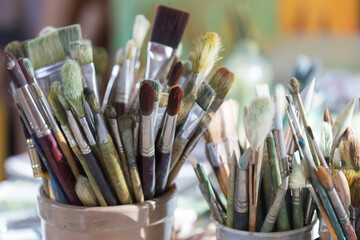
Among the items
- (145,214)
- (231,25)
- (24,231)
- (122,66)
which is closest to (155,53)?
(122,66)

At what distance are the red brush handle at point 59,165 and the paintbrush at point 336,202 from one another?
22cm

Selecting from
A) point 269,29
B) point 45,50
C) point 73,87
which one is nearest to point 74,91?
point 73,87

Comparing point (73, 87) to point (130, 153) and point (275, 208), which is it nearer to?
point (130, 153)

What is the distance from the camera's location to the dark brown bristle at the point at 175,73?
0.45 m

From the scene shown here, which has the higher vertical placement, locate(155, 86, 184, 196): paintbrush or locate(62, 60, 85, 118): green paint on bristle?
locate(62, 60, 85, 118): green paint on bristle

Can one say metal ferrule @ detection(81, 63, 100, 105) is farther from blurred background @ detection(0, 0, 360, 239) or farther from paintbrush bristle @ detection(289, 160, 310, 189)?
blurred background @ detection(0, 0, 360, 239)

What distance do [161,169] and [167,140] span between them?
33 mm

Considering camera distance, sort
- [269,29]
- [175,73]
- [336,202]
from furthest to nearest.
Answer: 1. [269,29]
2. [175,73]
3. [336,202]

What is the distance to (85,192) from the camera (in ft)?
1.39

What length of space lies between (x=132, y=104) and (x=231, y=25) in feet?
4.64

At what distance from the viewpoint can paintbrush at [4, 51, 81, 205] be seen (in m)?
0.42

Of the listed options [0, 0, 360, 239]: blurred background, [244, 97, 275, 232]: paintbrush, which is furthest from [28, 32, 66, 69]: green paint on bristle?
[0, 0, 360, 239]: blurred background

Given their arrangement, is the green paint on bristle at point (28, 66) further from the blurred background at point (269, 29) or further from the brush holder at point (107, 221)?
the blurred background at point (269, 29)

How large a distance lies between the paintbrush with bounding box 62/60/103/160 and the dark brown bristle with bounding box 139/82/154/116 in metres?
0.05
